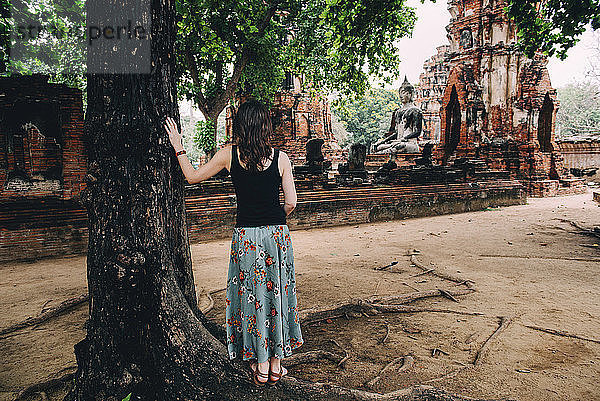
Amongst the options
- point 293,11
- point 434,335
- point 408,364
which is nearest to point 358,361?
point 408,364

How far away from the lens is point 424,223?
917 centimetres

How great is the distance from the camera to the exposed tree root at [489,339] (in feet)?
9.04

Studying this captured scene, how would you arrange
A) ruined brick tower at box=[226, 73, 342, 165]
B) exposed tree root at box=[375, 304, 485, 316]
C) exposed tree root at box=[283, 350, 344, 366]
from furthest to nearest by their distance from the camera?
ruined brick tower at box=[226, 73, 342, 165], exposed tree root at box=[375, 304, 485, 316], exposed tree root at box=[283, 350, 344, 366]

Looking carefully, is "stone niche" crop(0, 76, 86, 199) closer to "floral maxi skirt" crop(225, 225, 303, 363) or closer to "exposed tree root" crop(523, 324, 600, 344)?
"floral maxi skirt" crop(225, 225, 303, 363)

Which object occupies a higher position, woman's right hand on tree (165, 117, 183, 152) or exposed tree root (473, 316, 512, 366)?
woman's right hand on tree (165, 117, 183, 152)

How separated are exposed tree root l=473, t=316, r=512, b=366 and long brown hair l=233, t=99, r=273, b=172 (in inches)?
82.2

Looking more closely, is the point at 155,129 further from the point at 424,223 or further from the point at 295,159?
the point at 295,159

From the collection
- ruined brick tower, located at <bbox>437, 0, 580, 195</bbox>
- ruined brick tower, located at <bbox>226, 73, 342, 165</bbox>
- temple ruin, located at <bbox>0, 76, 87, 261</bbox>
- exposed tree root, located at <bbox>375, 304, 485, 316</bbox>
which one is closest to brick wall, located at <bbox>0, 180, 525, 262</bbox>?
temple ruin, located at <bbox>0, 76, 87, 261</bbox>

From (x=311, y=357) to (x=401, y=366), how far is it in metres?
0.64

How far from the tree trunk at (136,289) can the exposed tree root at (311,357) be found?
16.2 inches

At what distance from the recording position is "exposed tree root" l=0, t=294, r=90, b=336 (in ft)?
11.3

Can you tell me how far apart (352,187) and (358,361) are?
271 inches

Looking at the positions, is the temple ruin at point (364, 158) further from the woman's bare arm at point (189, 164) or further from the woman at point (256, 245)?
the woman at point (256, 245)

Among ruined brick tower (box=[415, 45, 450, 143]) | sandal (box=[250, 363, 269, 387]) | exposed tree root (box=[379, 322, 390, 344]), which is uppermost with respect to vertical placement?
ruined brick tower (box=[415, 45, 450, 143])
